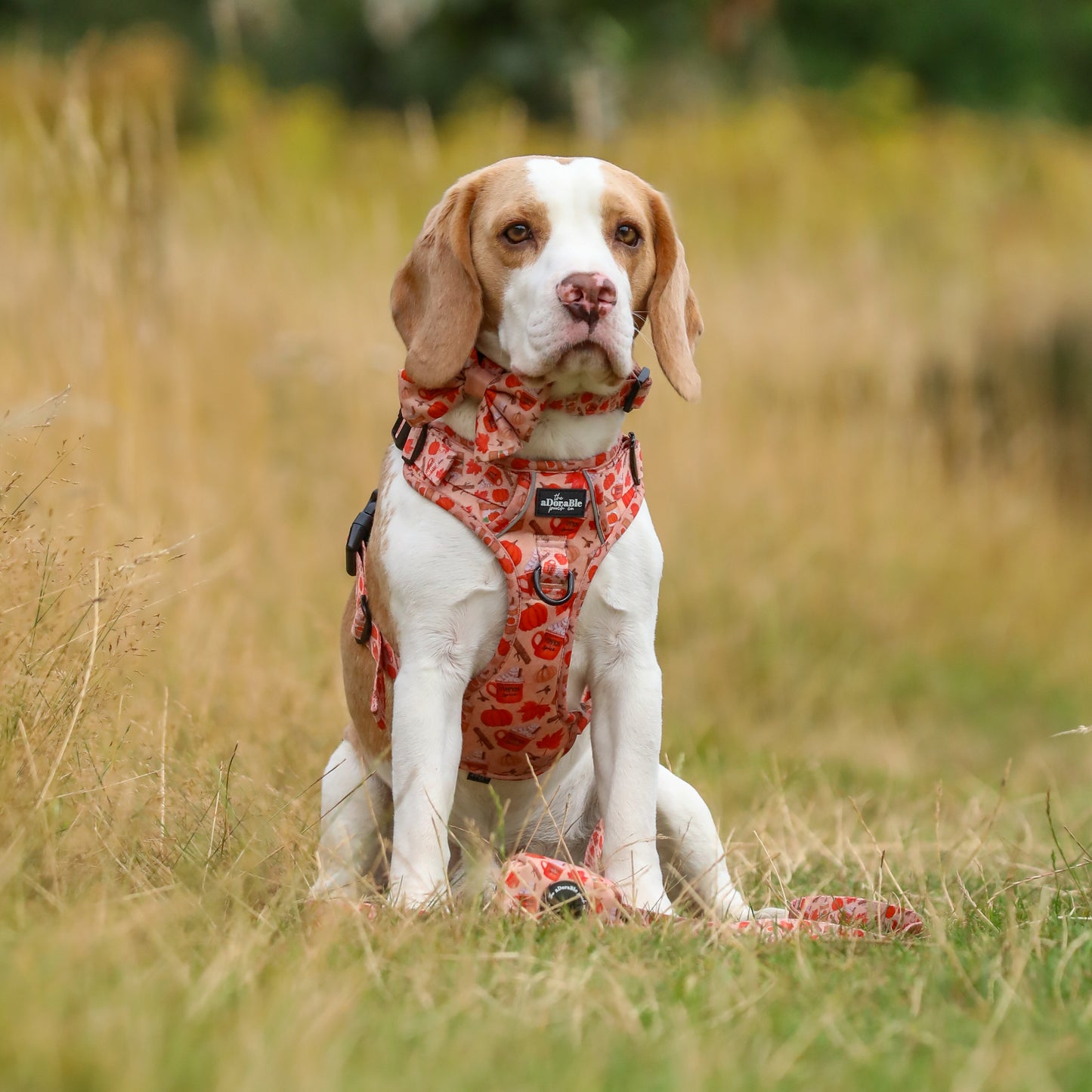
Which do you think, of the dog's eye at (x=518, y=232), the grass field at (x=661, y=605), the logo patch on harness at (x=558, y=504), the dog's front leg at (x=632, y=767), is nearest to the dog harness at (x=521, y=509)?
the logo patch on harness at (x=558, y=504)

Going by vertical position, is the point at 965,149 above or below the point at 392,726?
above

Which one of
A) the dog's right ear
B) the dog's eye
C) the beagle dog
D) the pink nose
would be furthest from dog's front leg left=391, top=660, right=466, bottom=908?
the dog's eye

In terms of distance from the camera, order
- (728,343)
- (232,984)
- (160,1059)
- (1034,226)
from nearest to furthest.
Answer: (160,1059) → (232,984) → (728,343) → (1034,226)

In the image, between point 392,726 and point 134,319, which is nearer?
point 392,726

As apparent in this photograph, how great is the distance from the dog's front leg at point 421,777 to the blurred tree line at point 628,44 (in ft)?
39.0

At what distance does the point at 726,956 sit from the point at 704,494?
4189 mm

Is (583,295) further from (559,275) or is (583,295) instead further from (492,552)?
(492,552)

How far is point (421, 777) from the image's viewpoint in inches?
106

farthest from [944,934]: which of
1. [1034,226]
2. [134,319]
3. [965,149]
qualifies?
[965,149]

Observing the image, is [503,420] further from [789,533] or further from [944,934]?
[789,533]

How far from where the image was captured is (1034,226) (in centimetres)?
1082

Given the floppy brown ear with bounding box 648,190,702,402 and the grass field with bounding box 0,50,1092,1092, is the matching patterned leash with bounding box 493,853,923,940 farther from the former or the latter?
the floppy brown ear with bounding box 648,190,702,402

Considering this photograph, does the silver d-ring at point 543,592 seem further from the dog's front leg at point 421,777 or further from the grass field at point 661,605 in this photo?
the grass field at point 661,605

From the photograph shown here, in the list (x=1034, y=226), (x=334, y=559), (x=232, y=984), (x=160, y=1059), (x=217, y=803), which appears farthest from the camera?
(x=1034, y=226)
